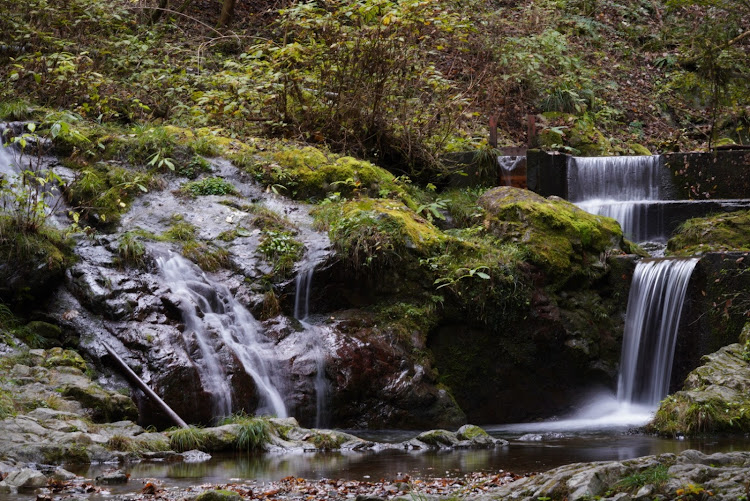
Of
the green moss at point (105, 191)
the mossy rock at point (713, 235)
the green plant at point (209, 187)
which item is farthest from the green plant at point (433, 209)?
the green moss at point (105, 191)

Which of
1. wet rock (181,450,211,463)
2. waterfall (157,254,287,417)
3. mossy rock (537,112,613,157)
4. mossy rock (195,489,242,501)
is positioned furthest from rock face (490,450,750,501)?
mossy rock (537,112,613,157)

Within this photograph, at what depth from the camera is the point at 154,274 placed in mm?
8922

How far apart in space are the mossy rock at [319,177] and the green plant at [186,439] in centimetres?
502

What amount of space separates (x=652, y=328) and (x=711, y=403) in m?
2.38

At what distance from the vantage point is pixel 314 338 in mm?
9117

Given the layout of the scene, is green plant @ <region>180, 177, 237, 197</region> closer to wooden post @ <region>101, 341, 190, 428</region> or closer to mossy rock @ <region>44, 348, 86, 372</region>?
wooden post @ <region>101, 341, 190, 428</region>

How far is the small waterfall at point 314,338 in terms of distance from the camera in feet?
28.7

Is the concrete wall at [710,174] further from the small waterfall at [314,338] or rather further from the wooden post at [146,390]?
the wooden post at [146,390]

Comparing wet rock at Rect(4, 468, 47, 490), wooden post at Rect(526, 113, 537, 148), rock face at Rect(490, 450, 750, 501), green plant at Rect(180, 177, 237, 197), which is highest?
wooden post at Rect(526, 113, 537, 148)

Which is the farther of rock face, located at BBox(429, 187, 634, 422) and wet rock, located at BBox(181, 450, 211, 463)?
rock face, located at BBox(429, 187, 634, 422)

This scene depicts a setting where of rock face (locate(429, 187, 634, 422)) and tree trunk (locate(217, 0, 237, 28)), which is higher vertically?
tree trunk (locate(217, 0, 237, 28))

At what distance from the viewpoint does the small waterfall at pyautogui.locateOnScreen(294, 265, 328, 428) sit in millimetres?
8758

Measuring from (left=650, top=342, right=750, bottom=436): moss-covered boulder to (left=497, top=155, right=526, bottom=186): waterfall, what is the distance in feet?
18.2

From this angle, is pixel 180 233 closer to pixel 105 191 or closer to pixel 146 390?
pixel 105 191
